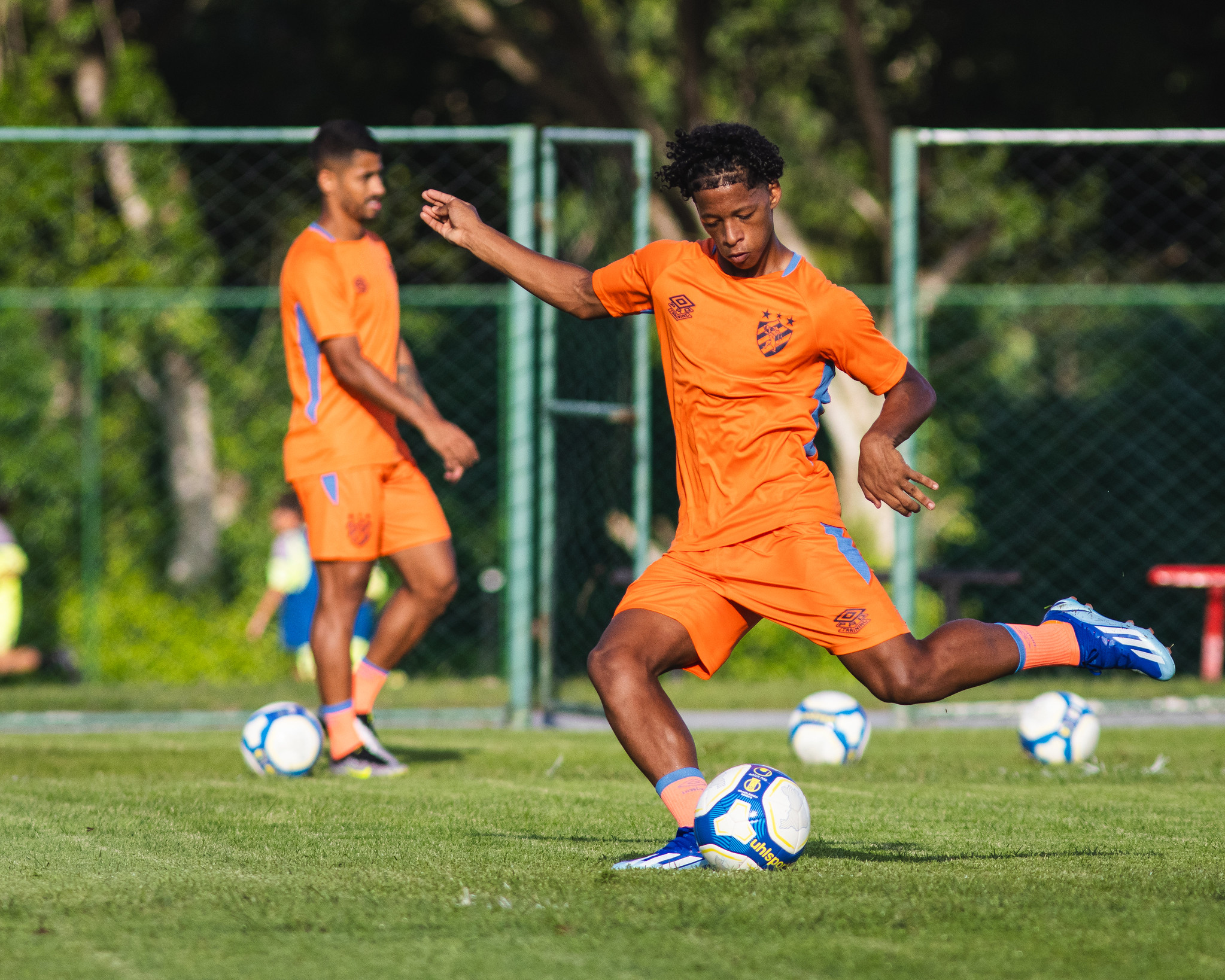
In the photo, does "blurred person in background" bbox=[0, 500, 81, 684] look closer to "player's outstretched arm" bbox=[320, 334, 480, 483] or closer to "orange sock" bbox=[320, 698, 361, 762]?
"orange sock" bbox=[320, 698, 361, 762]

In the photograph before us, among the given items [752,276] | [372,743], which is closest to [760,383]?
[752,276]

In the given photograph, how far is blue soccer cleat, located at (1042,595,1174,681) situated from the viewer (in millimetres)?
4305

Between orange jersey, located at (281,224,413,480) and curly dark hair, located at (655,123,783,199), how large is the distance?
7.47ft

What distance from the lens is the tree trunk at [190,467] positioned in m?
12.8

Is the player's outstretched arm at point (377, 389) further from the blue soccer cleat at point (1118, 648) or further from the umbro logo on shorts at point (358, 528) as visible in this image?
the blue soccer cleat at point (1118, 648)

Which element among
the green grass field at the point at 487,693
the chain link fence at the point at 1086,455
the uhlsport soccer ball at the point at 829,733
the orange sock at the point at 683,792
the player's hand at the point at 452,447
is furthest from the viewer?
the chain link fence at the point at 1086,455

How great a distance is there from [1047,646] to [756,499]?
2.93ft

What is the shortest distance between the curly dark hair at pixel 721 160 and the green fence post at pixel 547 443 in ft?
12.9

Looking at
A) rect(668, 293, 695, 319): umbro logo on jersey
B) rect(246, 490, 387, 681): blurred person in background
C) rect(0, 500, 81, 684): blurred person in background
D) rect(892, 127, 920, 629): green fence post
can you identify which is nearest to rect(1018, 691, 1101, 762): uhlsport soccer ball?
rect(892, 127, 920, 629): green fence post

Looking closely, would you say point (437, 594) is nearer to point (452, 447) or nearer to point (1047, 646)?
point (452, 447)

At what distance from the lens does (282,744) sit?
19.9 feet

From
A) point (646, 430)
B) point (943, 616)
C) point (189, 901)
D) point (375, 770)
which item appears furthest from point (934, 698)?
point (943, 616)

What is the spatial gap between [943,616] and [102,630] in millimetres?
5850

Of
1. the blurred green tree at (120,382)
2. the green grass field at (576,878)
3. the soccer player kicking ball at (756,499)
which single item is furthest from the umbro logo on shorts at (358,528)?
the blurred green tree at (120,382)
